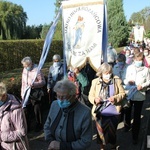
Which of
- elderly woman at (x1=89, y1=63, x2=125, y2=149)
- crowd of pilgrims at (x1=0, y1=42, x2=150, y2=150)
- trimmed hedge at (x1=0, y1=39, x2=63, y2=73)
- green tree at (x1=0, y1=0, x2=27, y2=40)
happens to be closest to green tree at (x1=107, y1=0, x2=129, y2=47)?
green tree at (x1=0, y1=0, x2=27, y2=40)

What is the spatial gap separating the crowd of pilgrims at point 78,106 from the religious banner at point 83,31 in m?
0.30

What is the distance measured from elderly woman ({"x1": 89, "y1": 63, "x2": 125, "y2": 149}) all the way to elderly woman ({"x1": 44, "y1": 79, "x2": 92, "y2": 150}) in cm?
166

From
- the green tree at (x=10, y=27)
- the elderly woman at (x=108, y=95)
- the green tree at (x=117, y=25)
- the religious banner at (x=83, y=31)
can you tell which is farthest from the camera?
the green tree at (x=117, y=25)

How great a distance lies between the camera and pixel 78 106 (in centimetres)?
338

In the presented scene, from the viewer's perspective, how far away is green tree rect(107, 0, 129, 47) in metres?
42.3

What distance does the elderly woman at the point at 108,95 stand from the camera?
4.96 m

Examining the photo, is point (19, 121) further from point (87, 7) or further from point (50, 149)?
point (87, 7)

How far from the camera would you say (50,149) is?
3.30 metres

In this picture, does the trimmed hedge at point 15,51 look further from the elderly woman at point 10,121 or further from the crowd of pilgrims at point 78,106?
the elderly woman at point 10,121

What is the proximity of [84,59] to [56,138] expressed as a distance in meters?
2.69

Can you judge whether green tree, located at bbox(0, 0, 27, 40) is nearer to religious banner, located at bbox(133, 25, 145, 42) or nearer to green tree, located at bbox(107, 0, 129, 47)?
green tree, located at bbox(107, 0, 129, 47)

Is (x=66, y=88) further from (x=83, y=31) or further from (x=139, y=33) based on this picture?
(x=139, y=33)

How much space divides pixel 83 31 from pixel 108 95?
1461mm

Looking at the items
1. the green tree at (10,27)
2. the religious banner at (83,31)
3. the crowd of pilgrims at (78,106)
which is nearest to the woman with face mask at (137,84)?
the crowd of pilgrims at (78,106)
